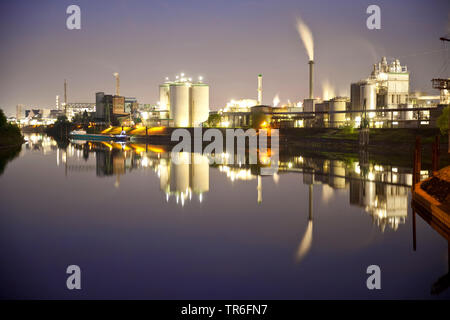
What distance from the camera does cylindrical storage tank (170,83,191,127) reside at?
78062mm

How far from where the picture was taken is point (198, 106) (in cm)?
7900

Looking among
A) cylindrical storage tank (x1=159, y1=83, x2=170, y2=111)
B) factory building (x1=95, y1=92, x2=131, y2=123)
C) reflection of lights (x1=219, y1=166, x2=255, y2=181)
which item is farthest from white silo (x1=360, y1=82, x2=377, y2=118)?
factory building (x1=95, y1=92, x2=131, y2=123)

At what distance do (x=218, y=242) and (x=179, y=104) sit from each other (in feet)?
230

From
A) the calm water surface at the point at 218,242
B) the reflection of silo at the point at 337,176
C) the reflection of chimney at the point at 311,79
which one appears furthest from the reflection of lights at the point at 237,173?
the reflection of chimney at the point at 311,79

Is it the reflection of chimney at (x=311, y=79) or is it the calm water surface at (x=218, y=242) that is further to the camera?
the reflection of chimney at (x=311, y=79)

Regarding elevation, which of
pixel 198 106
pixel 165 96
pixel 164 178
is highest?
pixel 165 96

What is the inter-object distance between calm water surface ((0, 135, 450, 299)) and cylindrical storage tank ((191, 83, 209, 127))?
196 ft

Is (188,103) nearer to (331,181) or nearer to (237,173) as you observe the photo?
(237,173)

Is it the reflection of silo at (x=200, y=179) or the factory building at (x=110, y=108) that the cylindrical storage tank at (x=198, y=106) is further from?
the reflection of silo at (x=200, y=179)

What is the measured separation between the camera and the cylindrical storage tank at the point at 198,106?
78.8 m

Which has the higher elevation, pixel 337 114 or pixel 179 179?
pixel 337 114

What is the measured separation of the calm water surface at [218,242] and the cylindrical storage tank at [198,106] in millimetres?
59884

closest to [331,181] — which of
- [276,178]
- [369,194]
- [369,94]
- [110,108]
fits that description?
[276,178]
